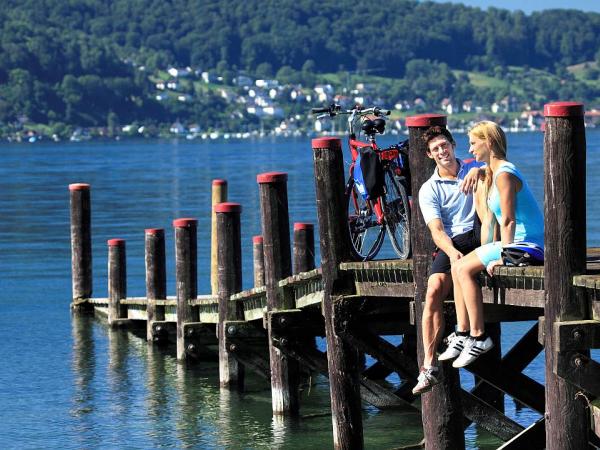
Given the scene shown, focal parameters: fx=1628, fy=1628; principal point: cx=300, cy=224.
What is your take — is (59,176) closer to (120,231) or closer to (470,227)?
(120,231)

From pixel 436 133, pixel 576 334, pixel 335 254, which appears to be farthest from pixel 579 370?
pixel 335 254

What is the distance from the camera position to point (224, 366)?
18438mm

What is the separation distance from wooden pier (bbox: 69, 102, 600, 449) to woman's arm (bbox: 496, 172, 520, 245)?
0.94ft

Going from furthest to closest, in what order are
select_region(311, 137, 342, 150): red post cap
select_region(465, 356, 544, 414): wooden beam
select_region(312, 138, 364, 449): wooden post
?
select_region(312, 138, 364, 449): wooden post
select_region(311, 137, 342, 150): red post cap
select_region(465, 356, 544, 414): wooden beam

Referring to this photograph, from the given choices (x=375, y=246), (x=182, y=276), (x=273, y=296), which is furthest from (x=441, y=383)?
(x=182, y=276)

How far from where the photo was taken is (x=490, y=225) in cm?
1083

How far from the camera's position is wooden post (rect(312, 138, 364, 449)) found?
13.3m

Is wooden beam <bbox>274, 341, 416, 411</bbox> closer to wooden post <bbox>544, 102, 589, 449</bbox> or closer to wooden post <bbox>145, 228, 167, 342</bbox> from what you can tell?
wooden post <bbox>544, 102, 589, 449</bbox>

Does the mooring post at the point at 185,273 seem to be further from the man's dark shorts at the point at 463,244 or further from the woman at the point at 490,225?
the woman at the point at 490,225

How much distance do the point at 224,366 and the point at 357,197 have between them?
4.30 metres

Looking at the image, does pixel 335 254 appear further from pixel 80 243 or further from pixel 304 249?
pixel 80 243

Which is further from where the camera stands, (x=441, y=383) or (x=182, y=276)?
(x=182, y=276)

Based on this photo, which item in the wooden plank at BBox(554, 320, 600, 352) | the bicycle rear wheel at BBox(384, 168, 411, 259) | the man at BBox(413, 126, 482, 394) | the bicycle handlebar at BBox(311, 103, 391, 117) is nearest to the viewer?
the wooden plank at BBox(554, 320, 600, 352)

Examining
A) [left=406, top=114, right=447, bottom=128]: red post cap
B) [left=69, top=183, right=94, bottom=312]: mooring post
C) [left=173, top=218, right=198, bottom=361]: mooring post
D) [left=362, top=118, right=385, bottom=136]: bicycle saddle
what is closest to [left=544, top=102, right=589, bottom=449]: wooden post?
[left=406, top=114, right=447, bottom=128]: red post cap
